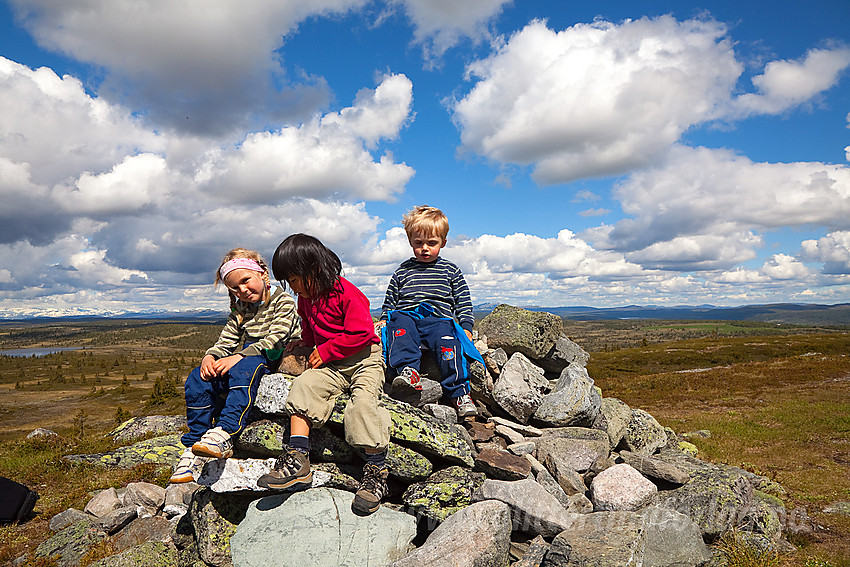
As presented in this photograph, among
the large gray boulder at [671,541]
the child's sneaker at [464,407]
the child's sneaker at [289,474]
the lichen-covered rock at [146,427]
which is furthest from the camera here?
the lichen-covered rock at [146,427]

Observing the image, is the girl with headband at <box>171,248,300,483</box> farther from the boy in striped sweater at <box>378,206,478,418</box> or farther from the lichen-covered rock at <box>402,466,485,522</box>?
the lichen-covered rock at <box>402,466,485,522</box>

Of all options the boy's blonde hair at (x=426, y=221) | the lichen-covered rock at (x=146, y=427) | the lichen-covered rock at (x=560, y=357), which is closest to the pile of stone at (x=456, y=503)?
the lichen-covered rock at (x=560, y=357)

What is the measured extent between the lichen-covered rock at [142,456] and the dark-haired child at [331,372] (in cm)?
799

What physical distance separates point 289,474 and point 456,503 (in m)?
2.44

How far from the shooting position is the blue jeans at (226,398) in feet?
19.0

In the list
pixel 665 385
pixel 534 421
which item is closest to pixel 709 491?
pixel 534 421

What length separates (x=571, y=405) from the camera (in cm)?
864

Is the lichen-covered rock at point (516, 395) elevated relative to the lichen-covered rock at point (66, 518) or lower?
elevated

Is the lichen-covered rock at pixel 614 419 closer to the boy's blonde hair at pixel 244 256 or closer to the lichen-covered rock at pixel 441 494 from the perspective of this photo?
the lichen-covered rock at pixel 441 494

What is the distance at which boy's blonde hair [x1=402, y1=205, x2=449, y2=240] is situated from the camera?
23.8 ft

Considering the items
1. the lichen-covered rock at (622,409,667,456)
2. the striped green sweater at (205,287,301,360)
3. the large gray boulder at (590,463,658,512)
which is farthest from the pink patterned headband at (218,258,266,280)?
the lichen-covered rock at (622,409,667,456)

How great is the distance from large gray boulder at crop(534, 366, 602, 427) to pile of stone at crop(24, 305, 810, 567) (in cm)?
2

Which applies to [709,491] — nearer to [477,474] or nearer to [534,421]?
[534,421]

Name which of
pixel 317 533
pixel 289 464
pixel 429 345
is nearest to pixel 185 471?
pixel 289 464
